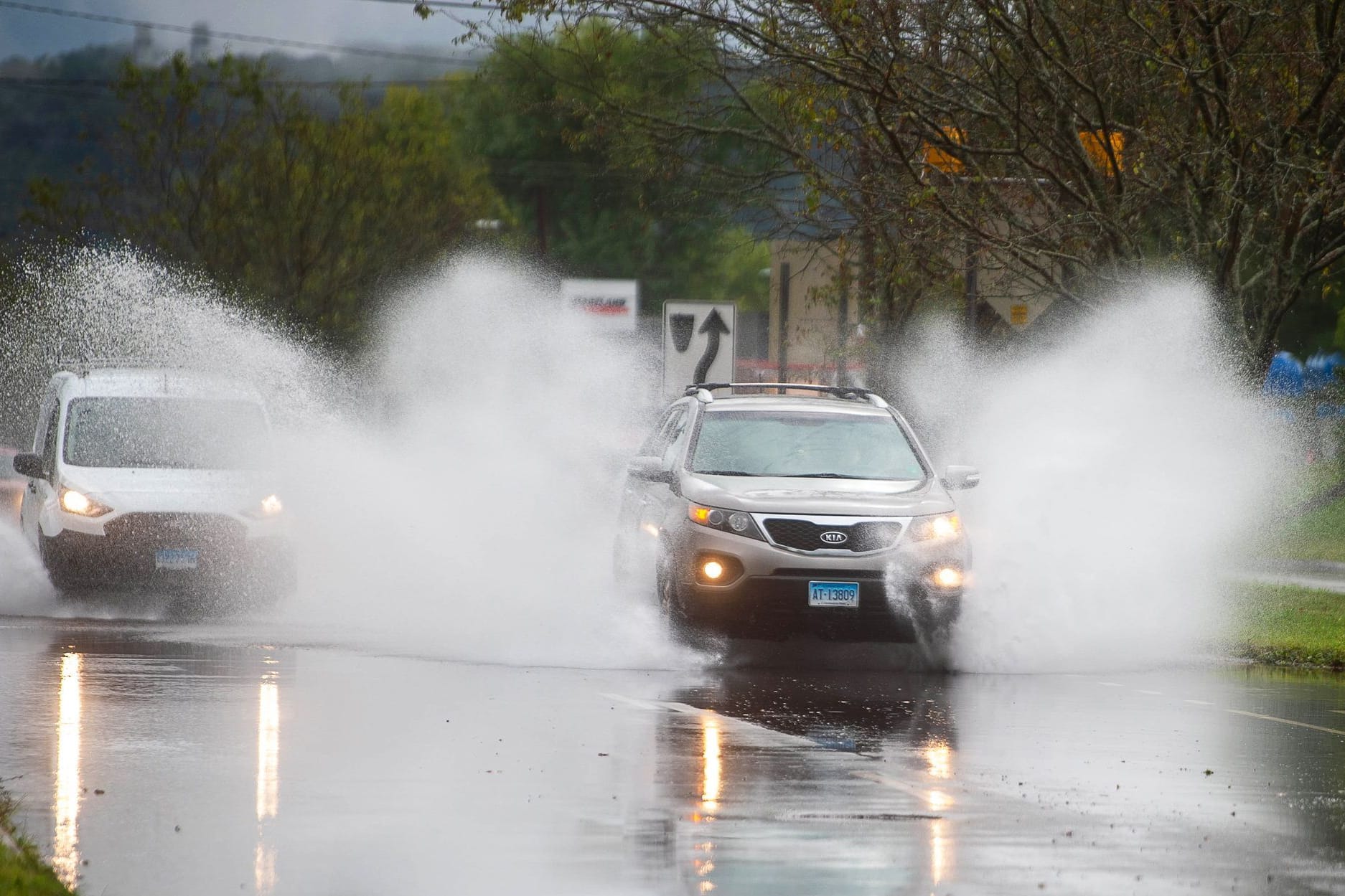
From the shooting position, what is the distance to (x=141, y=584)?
18.4 metres

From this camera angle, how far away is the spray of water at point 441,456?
17.5 m

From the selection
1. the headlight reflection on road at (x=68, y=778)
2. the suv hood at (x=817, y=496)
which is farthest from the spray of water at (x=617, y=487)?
the headlight reflection on road at (x=68, y=778)

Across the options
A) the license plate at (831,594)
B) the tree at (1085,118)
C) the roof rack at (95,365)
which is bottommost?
the license plate at (831,594)

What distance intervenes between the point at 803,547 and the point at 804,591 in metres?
0.30

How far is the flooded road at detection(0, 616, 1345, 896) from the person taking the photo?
7.93 m

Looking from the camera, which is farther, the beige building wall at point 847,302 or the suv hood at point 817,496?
the beige building wall at point 847,302

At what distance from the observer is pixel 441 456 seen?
25797 millimetres

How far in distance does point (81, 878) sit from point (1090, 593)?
1053 cm

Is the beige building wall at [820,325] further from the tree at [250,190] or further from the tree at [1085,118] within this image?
the tree at [250,190]

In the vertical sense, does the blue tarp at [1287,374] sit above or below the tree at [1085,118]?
below

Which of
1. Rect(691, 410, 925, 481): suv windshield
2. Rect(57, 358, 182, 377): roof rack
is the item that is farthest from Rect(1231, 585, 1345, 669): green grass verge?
Rect(57, 358, 182, 377): roof rack

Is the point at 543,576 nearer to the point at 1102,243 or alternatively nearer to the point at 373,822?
the point at 1102,243

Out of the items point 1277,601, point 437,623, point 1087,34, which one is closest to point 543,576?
point 437,623

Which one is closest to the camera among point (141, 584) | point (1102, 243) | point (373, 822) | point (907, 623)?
point (373, 822)
